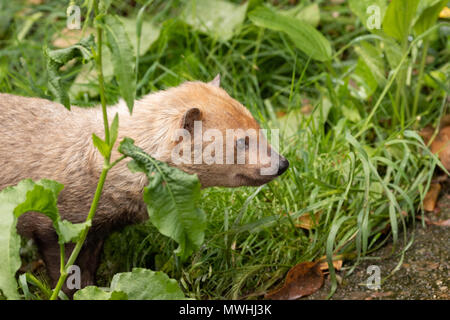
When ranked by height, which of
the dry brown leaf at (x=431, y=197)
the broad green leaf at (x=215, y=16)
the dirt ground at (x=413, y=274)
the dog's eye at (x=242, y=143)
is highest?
the broad green leaf at (x=215, y=16)

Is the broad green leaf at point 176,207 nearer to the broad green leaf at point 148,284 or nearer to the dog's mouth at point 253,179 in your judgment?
the broad green leaf at point 148,284

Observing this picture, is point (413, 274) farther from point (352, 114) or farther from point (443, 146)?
point (352, 114)

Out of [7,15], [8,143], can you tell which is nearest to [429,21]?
[8,143]

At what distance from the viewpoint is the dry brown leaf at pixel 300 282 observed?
3170mm

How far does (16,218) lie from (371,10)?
267 centimetres

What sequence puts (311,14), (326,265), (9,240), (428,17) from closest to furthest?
(9,240)
(326,265)
(428,17)
(311,14)

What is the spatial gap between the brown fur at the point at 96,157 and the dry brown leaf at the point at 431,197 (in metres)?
1.18

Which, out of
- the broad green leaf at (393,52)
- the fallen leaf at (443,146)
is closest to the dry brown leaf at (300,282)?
the fallen leaf at (443,146)

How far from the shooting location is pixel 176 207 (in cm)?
239

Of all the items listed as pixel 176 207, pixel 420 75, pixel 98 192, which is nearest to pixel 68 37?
pixel 420 75

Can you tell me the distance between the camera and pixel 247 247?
135 inches

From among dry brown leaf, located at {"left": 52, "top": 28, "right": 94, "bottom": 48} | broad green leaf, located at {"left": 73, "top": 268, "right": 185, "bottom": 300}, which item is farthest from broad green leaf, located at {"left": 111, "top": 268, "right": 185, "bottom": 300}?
dry brown leaf, located at {"left": 52, "top": 28, "right": 94, "bottom": 48}

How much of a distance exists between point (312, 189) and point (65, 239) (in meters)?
1.77
